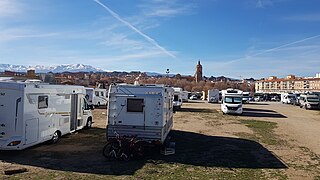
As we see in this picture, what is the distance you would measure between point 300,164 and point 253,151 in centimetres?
239

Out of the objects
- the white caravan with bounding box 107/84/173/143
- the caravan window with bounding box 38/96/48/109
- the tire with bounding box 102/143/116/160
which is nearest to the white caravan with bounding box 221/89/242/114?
the white caravan with bounding box 107/84/173/143

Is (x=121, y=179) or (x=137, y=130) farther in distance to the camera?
(x=137, y=130)

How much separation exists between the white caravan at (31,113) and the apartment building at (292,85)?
106m

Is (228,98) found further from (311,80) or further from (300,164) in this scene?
(311,80)

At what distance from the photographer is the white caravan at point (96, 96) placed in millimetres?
37312

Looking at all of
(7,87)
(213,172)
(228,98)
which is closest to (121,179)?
(213,172)

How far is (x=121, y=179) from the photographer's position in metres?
9.06

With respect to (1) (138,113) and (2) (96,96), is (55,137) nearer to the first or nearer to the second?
(1) (138,113)

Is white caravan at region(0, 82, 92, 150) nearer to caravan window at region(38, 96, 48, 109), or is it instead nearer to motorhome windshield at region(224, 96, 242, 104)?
caravan window at region(38, 96, 48, 109)

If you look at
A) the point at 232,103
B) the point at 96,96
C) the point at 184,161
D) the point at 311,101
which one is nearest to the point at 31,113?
the point at 184,161

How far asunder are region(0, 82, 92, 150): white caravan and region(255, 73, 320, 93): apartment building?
106099 mm

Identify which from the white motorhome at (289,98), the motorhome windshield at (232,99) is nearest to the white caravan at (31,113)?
the motorhome windshield at (232,99)

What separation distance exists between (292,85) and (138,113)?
141m

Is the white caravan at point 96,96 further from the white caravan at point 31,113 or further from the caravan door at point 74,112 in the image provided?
the white caravan at point 31,113
